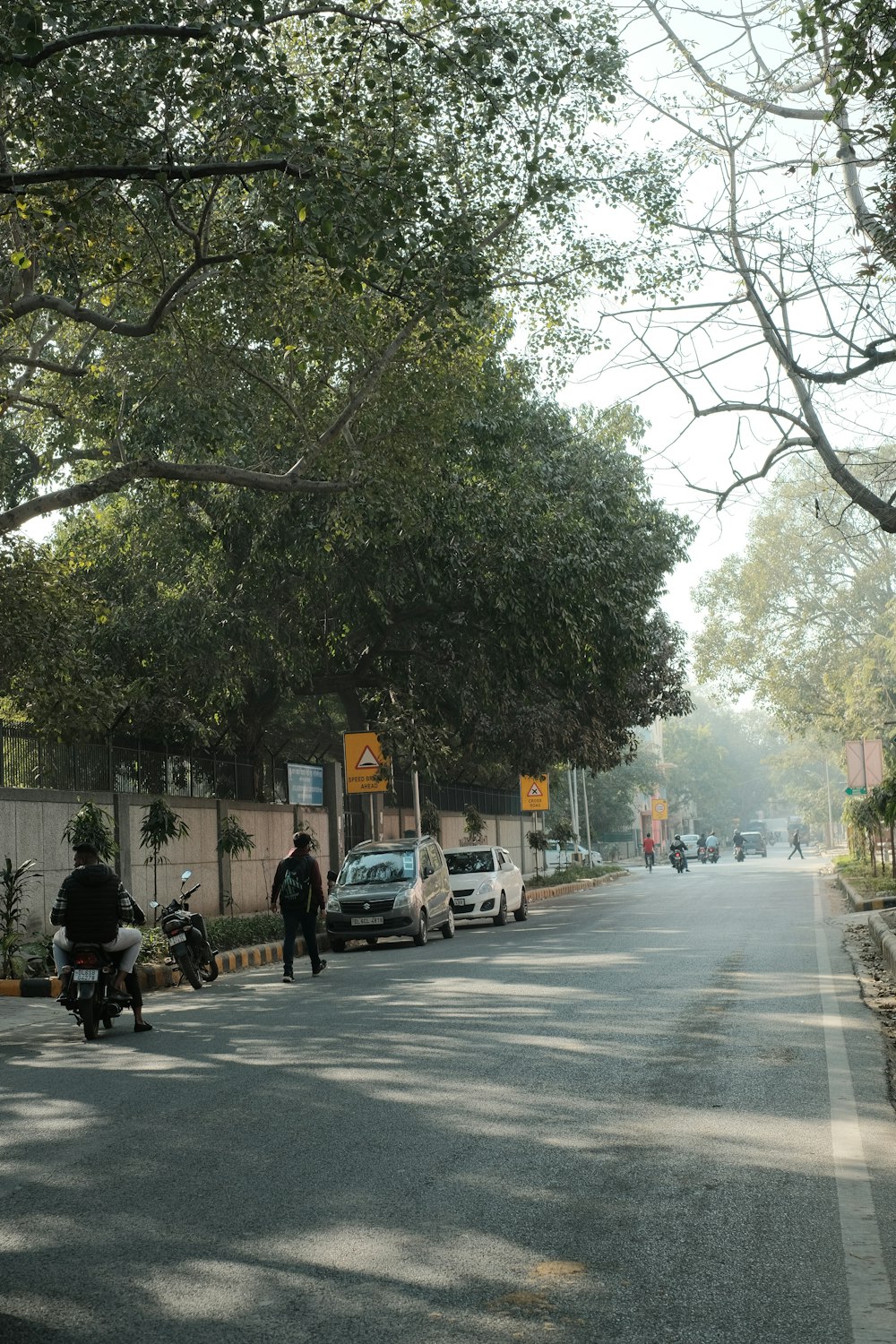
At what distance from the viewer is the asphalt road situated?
4469mm

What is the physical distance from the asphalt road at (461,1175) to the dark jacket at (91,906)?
91 centimetres

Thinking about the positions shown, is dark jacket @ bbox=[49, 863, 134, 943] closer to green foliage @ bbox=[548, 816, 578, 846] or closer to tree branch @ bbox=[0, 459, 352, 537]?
tree branch @ bbox=[0, 459, 352, 537]

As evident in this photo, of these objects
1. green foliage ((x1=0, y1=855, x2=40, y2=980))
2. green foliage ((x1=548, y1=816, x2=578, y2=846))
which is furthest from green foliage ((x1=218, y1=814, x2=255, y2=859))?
green foliage ((x1=548, y1=816, x2=578, y2=846))

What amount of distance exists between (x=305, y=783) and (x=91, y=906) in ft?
57.7

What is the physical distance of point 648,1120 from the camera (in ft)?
24.2

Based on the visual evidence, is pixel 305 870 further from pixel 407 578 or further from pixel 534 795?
pixel 534 795

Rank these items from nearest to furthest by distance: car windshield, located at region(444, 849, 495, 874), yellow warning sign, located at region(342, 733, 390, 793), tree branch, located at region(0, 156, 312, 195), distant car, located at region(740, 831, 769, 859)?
tree branch, located at region(0, 156, 312, 195) < yellow warning sign, located at region(342, 733, 390, 793) < car windshield, located at region(444, 849, 495, 874) < distant car, located at region(740, 831, 769, 859)

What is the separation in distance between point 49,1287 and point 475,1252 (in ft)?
4.68

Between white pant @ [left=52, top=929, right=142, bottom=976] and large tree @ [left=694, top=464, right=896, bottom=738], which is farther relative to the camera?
large tree @ [left=694, top=464, right=896, bottom=738]

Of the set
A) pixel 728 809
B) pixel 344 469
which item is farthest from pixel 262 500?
pixel 728 809

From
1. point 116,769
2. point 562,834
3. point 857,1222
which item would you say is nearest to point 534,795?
point 562,834

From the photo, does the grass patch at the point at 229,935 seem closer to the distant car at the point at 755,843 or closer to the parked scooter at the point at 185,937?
the parked scooter at the point at 185,937

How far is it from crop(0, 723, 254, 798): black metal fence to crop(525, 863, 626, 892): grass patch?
14430mm

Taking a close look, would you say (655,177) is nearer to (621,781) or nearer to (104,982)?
(104,982)
